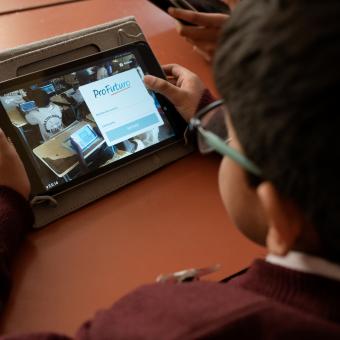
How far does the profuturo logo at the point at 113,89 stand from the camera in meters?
0.79

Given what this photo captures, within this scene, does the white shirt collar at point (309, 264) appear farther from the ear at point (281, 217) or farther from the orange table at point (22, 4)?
the orange table at point (22, 4)

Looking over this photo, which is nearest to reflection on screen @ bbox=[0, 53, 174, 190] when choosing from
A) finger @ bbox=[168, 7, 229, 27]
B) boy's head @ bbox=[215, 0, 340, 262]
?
finger @ bbox=[168, 7, 229, 27]

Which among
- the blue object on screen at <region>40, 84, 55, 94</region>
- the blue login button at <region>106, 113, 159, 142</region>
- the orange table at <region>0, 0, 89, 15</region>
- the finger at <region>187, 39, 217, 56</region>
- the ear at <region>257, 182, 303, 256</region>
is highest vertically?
Answer: the orange table at <region>0, 0, 89, 15</region>

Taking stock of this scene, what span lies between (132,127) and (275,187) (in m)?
0.41

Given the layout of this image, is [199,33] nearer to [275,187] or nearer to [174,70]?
[174,70]

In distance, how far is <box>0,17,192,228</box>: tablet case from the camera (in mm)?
755

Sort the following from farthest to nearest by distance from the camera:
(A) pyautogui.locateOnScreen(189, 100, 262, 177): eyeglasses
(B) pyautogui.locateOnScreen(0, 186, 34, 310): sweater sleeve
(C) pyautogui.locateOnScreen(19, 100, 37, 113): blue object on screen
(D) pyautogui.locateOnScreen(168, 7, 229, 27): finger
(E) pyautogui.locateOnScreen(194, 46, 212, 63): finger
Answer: (E) pyautogui.locateOnScreen(194, 46, 212, 63): finger → (D) pyautogui.locateOnScreen(168, 7, 229, 27): finger → (C) pyautogui.locateOnScreen(19, 100, 37, 113): blue object on screen → (B) pyautogui.locateOnScreen(0, 186, 34, 310): sweater sleeve → (A) pyautogui.locateOnScreen(189, 100, 262, 177): eyeglasses

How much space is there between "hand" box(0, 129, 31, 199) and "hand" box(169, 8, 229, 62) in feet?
1.23

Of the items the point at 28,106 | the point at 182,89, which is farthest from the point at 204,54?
the point at 28,106

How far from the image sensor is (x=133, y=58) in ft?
2.77

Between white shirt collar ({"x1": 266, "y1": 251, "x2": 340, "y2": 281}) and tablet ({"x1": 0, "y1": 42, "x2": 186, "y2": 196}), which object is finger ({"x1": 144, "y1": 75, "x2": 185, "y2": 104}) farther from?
white shirt collar ({"x1": 266, "y1": 251, "x2": 340, "y2": 281})

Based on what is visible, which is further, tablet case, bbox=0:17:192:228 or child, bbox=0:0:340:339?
tablet case, bbox=0:17:192:228

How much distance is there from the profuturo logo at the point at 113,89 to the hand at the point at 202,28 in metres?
0.16

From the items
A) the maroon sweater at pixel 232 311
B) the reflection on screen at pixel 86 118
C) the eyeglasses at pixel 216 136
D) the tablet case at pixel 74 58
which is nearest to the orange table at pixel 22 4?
the tablet case at pixel 74 58
